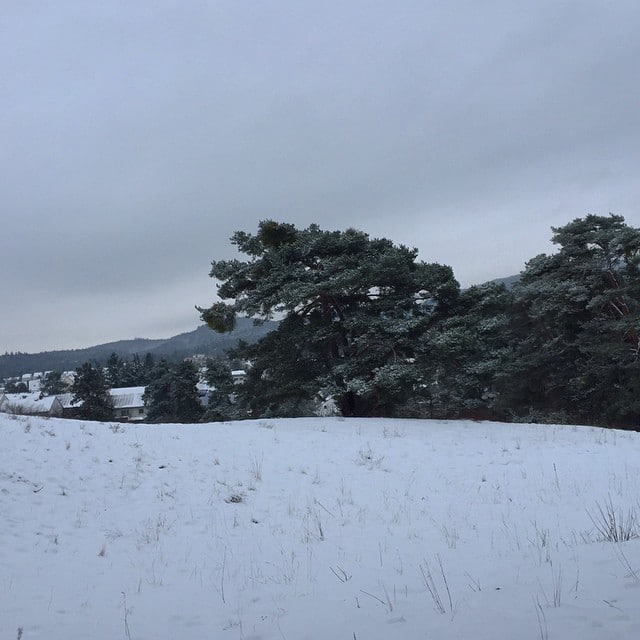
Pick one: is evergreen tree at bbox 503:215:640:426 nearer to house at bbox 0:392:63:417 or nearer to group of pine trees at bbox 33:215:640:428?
group of pine trees at bbox 33:215:640:428

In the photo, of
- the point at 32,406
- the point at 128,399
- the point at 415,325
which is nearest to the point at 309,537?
the point at 415,325

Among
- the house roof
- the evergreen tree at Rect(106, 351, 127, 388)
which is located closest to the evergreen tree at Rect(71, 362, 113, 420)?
the house roof

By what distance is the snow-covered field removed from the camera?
3.71m

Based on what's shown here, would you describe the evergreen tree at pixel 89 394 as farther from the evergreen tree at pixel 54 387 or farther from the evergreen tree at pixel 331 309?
the evergreen tree at pixel 54 387

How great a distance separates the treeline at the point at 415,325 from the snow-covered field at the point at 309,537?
5.50 meters

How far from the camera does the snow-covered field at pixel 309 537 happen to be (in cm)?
A: 371

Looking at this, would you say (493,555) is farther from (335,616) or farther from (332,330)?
(332,330)

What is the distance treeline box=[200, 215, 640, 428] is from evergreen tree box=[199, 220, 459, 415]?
0.06 m

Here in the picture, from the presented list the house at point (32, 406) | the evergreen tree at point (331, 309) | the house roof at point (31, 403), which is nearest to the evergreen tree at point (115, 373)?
the house roof at point (31, 403)

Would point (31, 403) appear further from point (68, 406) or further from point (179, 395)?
point (68, 406)

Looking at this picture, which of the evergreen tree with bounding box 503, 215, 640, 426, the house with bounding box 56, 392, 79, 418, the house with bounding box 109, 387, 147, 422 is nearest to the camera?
the evergreen tree with bounding box 503, 215, 640, 426

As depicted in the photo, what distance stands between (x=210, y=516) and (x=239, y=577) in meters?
2.07

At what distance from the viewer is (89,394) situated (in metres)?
42.4

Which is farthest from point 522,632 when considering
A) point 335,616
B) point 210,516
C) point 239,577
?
point 210,516
